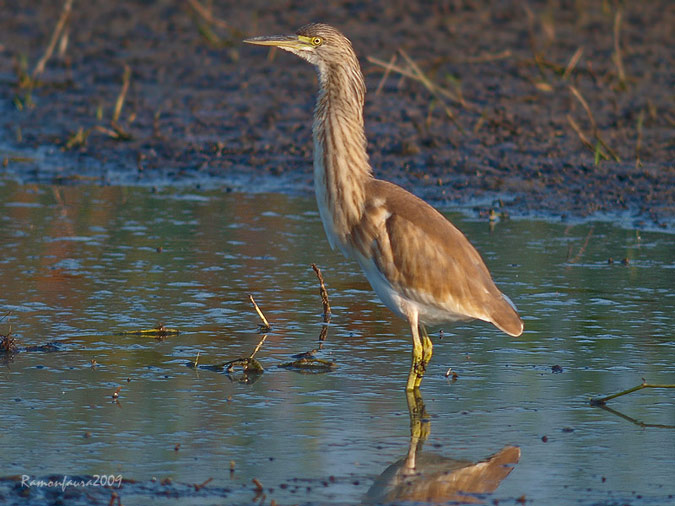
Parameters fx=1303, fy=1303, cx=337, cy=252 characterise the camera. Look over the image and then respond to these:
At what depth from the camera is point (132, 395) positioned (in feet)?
20.0

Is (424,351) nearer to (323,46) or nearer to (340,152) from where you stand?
(340,152)

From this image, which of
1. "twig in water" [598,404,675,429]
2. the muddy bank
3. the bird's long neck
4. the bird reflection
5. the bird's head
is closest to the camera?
the bird reflection

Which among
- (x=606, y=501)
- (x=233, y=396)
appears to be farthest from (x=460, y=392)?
(x=606, y=501)

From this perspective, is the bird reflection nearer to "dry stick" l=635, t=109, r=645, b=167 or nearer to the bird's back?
the bird's back

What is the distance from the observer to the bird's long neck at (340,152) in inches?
262

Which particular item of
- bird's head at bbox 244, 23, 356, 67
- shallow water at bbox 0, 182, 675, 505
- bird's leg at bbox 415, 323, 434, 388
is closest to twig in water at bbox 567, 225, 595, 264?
shallow water at bbox 0, 182, 675, 505

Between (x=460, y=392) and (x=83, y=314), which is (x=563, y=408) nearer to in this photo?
(x=460, y=392)

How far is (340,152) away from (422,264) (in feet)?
2.41

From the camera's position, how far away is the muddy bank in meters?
11.5

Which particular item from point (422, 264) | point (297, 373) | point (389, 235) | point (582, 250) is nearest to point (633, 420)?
point (422, 264)

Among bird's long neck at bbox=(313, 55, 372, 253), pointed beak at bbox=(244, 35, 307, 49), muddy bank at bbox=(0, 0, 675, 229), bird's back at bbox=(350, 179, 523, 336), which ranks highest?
pointed beak at bbox=(244, 35, 307, 49)

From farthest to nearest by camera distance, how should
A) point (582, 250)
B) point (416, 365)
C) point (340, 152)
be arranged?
point (582, 250) < point (340, 152) < point (416, 365)

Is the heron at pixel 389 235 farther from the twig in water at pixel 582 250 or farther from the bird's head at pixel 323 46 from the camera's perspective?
the twig in water at pixel 582 250

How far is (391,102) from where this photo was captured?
14.1 metres
